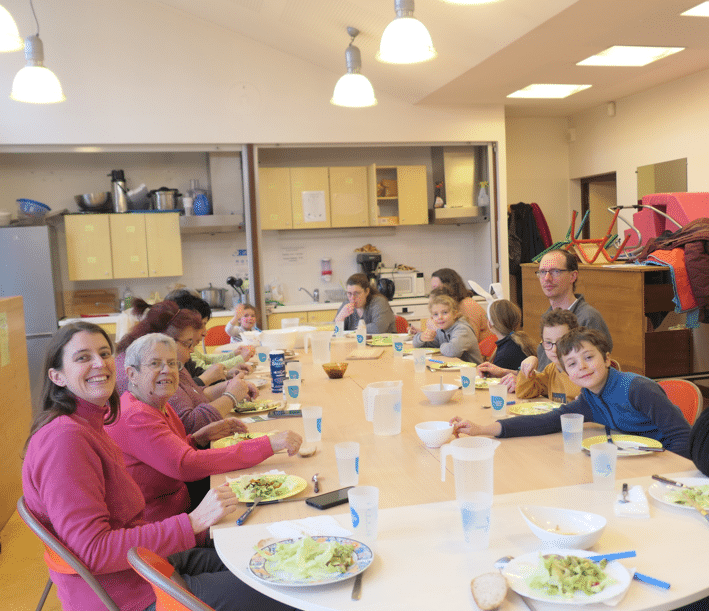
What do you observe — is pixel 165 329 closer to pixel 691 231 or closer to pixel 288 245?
pixel 691 231

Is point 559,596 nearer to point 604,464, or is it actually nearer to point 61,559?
point 604,464

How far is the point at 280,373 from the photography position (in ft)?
10.5

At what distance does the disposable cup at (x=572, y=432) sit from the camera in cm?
197

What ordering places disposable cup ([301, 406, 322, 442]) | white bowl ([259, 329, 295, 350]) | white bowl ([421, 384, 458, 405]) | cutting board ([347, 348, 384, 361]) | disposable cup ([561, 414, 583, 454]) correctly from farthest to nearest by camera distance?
white bowl ([259, 329, 295, 350]) → cutting board ([347, 348, 384, 361]) → white bowl ([421, 384, 458, 405]) → disposable cup ([301, 406, 322, 442]) → disposable cup ([561, 414, 583, 454])

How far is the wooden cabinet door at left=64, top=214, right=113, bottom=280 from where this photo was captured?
20.3 ft

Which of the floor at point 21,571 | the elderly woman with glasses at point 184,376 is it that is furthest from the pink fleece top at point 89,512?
the floor at point 21,571

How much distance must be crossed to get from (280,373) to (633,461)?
5.70 feet

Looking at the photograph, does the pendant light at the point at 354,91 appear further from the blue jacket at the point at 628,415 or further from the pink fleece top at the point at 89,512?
the pink fleece top at the point at 89,512

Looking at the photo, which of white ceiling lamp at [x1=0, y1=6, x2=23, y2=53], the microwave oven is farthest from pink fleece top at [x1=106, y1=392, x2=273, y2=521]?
the microwave oven

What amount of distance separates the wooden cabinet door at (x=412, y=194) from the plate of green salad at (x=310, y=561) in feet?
19.6

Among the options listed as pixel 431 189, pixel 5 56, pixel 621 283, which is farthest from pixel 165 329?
pixel 431 189

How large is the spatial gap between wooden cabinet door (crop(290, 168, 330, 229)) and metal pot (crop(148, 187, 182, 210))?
3.98 ft

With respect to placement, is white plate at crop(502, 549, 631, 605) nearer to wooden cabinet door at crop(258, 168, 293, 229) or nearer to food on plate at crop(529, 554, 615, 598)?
food on plate at crop(529, 554, 615, 598)

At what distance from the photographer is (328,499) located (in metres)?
1.72
